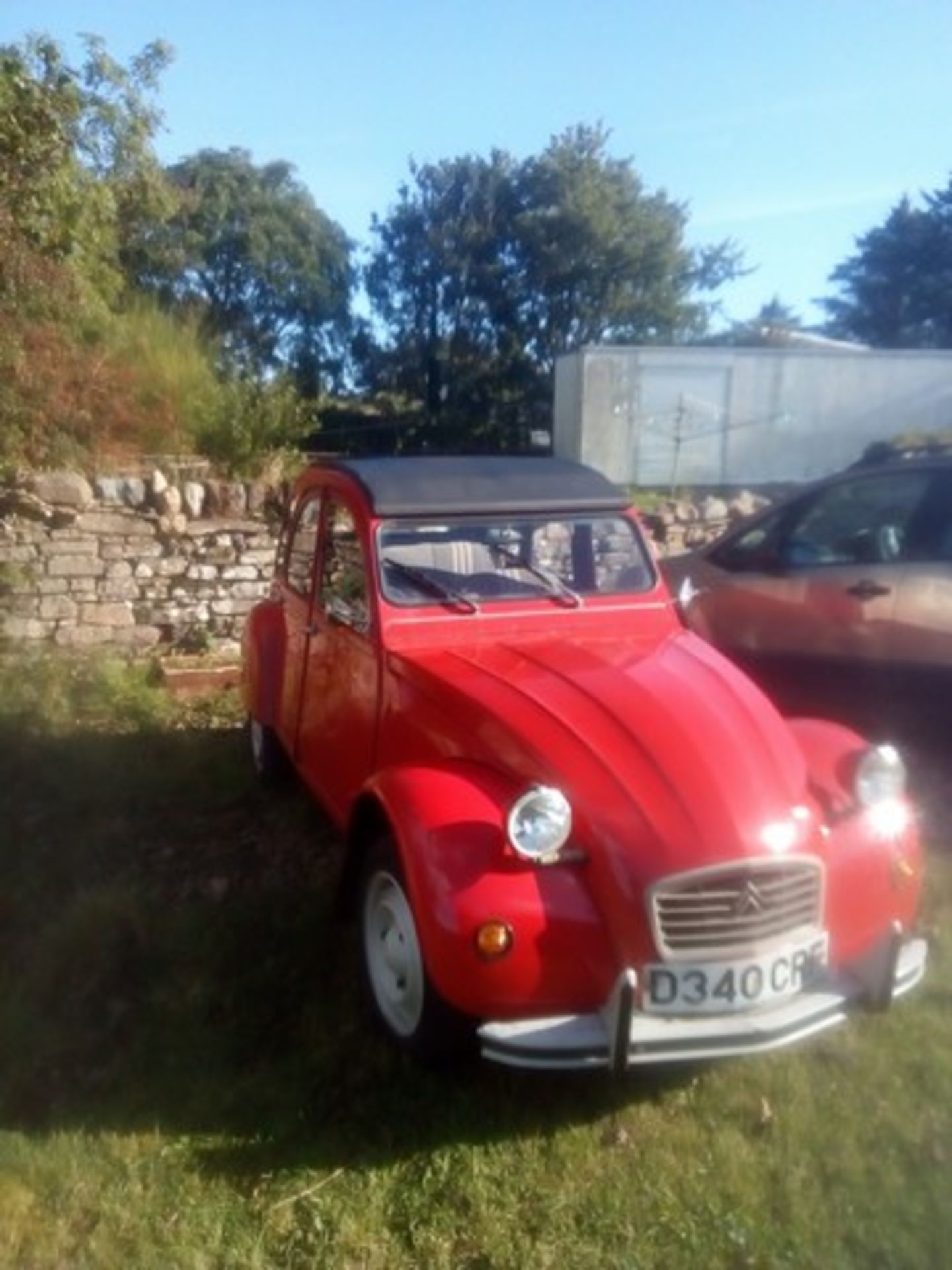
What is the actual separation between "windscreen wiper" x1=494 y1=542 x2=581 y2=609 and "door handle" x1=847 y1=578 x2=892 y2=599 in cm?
190

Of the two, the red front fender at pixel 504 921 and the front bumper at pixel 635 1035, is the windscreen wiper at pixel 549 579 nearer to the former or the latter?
the red front fender at pixel 504 921

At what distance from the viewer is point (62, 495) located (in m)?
8.38

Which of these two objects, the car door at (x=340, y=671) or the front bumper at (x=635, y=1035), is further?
the car door at (x=340, y=671)

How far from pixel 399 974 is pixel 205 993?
0.95 m

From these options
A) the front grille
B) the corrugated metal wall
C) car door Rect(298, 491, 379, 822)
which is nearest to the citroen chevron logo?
the front grille

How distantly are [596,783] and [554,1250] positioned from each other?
48.0 inches

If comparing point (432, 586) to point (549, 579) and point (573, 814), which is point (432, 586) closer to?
point (549, 579)

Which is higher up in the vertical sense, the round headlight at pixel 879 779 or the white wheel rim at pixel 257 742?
the round headlight at pixel 879 779

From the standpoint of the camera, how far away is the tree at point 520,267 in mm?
33344

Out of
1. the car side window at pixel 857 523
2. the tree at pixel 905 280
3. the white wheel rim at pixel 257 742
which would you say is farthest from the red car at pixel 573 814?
the tree at pixel 905 280

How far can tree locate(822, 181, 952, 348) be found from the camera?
144ft

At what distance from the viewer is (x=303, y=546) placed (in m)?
5.91

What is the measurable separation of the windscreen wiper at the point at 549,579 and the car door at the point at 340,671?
1.86ft

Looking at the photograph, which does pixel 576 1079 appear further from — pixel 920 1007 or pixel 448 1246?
pixel 920 1007
